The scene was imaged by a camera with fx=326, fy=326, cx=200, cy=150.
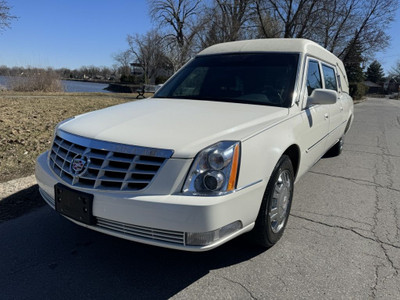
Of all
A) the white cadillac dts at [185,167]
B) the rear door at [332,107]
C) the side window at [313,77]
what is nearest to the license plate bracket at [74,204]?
the white cadillac dts at [185,167]

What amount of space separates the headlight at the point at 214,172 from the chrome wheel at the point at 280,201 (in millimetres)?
652

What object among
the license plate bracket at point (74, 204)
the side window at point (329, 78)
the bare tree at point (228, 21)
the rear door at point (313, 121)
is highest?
the bare tree at point (228, 21)

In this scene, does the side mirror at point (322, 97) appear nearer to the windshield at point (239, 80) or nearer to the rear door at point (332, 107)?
the windshield at point (239, 80)

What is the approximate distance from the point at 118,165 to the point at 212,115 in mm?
963

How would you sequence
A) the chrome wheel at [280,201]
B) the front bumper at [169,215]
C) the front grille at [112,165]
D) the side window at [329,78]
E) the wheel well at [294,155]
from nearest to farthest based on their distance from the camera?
the front bumper at [169,215] → the front grille at [112,165] → the chrome wheel at [280,201] → the wheel well at [294,155] → the side window at [329,78]

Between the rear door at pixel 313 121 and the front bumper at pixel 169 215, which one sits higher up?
the rear door at pixel 313 121

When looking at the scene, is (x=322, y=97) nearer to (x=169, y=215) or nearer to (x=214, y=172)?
(x=214, y=172)

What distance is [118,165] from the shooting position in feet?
7.47

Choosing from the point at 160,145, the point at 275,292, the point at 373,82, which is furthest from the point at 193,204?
the point at 373,82

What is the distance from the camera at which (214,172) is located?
218cm

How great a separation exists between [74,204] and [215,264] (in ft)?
4.02

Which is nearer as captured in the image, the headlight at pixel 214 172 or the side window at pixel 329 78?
the headlight at pixel 214 172

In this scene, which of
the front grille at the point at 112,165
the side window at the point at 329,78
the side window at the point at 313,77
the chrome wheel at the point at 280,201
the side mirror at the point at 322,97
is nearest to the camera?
the front grille at the point at 112,165

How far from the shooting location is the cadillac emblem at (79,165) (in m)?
2.34
